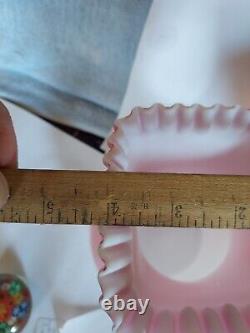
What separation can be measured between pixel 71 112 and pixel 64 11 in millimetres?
152

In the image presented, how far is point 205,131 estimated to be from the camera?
56 cm

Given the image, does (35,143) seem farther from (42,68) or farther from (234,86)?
(234,86)

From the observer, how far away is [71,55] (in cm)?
71

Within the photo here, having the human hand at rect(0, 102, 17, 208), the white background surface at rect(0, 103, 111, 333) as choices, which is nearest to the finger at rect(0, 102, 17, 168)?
the human hand at rect(0, 102, 17, 208)

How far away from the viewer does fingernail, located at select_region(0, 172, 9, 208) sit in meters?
0.43

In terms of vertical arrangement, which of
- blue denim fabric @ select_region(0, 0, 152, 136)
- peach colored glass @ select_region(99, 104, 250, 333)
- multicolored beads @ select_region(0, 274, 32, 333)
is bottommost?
multicolored beads @ select_region(0, 274, 32, 333)

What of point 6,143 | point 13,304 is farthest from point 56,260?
point 6,143

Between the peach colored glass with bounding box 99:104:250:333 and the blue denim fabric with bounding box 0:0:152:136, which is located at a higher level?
the blue denim fabric with bounding box 0:0:152:136

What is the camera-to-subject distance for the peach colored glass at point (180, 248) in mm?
491

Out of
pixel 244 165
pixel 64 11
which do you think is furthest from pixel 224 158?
pixel 64 11

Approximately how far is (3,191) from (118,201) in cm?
9

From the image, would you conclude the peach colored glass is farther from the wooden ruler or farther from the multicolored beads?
the multicolored beads

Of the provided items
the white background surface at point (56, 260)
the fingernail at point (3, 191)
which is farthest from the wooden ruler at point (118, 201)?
the white background surface at point (56, 260)

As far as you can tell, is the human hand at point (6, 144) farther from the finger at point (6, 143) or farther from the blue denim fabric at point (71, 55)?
the blue denim fabric at point (71, 55)
